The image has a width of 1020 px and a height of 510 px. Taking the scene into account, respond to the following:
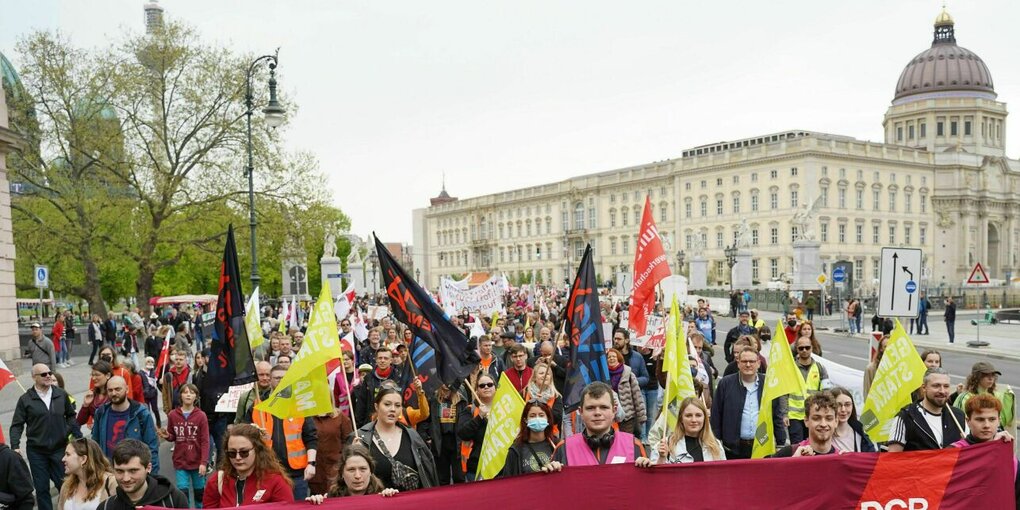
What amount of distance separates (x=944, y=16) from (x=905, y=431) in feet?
398

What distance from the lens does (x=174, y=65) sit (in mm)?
30625

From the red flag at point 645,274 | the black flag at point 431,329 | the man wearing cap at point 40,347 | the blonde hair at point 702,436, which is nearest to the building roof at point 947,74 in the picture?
the red flag at point 645,274

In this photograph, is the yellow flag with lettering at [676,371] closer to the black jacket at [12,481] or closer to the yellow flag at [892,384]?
the yellow flag at [892,384]

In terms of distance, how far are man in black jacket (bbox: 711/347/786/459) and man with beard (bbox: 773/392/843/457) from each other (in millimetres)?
1427

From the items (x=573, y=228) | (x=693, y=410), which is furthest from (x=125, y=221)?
(x=573, y=228)

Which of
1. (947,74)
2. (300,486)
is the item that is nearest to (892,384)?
(300,486)

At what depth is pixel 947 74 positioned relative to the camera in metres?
102

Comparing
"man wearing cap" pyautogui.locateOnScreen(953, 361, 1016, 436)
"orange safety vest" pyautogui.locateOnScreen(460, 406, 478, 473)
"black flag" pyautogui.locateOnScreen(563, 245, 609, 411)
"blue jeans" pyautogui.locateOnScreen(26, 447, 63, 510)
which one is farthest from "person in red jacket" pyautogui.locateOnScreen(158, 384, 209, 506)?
"man wearing cap" pyautogui.locateOnScreen(953, 361, 1016, 436)

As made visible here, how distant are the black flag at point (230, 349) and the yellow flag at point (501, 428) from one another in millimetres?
2493

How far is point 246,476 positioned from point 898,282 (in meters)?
9.24

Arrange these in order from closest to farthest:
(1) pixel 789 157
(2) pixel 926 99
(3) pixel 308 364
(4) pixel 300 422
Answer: (3) pixel 308 364 → (4) pixel 300 422 → (1) pixel 789 157 → (2) pixel 926 99

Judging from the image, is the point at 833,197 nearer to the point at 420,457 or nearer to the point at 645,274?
the point at 645,274

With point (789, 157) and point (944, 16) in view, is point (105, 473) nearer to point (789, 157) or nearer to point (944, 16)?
point (789, 157)

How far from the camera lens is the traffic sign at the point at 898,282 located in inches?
429
